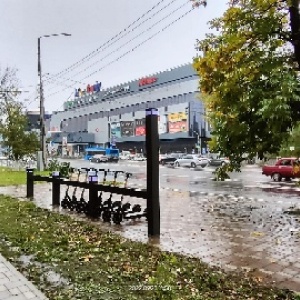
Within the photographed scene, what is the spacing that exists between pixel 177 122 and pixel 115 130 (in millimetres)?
19662

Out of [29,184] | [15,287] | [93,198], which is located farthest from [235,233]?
[29,184]

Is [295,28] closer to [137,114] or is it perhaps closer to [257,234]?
[257,234]

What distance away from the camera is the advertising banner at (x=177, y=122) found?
2692 inches

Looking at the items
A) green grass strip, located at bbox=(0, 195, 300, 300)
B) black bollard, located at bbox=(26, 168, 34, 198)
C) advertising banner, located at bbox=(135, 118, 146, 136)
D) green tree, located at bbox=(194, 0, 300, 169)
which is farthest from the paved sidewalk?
advertising banner, located at bbox=(135, 118, 146, 136)

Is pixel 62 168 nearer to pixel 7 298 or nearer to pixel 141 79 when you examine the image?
pixel 7 298

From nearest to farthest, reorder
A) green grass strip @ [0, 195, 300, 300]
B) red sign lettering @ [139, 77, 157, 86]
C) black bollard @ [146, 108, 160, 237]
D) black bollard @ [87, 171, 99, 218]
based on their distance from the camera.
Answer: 1. green grass strip @ [0, 195, 300, 300]
2. black bollard @ [146, 108, 160, 237]
3. black bollard @ [87, 171, 99, 218]
4. red sign lettering @ [139, 77, 157, 86]

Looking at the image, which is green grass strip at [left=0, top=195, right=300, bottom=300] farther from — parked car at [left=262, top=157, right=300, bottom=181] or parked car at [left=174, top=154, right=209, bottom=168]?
parked car at [left=174, top=154, right=209, bottom=168]

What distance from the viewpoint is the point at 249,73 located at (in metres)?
5.23

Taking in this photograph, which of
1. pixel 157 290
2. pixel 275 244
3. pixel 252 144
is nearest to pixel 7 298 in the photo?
pixel 157 290

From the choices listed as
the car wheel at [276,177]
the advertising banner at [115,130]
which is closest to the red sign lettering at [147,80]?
the advertising banner at [115,130]

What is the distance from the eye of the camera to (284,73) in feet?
15.5

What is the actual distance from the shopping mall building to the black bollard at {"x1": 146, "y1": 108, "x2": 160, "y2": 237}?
46.2m

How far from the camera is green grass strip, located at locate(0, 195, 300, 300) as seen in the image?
459cm

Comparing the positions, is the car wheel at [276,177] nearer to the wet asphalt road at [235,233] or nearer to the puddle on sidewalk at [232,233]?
the wet asphalt road at [235,233]
